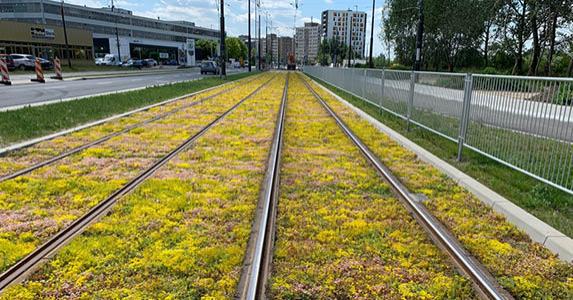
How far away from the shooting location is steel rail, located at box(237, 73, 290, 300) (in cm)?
325

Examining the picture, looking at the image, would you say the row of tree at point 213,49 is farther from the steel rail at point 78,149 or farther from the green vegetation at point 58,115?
the steel rail at point 78,149

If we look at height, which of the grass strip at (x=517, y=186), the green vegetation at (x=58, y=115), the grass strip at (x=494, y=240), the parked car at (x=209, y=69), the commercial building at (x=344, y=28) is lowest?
the grass strip at (x=494, y=240)

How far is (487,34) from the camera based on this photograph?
4338cm

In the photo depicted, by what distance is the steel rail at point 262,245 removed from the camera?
3.25 m

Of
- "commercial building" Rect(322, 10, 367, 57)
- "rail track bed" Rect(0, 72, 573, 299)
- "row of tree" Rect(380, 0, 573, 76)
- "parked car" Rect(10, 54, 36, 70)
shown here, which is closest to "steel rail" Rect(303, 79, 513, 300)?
"rail track bed" Rect(0, 72, 573, 299)

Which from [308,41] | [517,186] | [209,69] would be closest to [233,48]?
[308,41]

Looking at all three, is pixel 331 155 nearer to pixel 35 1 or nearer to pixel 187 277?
pixel 187 277

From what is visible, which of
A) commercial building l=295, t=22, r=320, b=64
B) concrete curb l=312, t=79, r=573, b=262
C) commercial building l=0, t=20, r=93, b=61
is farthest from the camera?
commercial building l=295, t=22, r=320, b=64

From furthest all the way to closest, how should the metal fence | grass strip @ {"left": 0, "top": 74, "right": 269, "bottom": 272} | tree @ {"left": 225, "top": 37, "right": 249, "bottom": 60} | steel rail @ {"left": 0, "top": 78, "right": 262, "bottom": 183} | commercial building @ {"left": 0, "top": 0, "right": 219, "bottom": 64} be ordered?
1. tree @ {"left": 225, "top": 37, "right": 249, "bottom": 60}
2. commercial building @ {"left": 0, "top": 0, "right": 219, "bottom": 64}
3. steel rail @ {"left": 0, "top": 78, "right": 262, "bottom": 183}
4. the metal fence
5. grass strip @ {"left": 0, "top": 74, "right": 269, "bottom": 272}

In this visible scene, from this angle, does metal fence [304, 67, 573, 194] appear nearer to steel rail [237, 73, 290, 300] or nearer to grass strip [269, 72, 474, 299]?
grass strip [269, 72, 474, 299]

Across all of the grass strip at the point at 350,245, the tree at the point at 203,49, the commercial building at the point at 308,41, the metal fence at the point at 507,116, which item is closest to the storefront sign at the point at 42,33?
the metal fence at the point at 507,116

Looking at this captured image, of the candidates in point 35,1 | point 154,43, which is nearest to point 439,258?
point 35,1

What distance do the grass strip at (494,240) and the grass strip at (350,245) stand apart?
0.40 metres

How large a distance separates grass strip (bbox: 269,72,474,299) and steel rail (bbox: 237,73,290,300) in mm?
85
